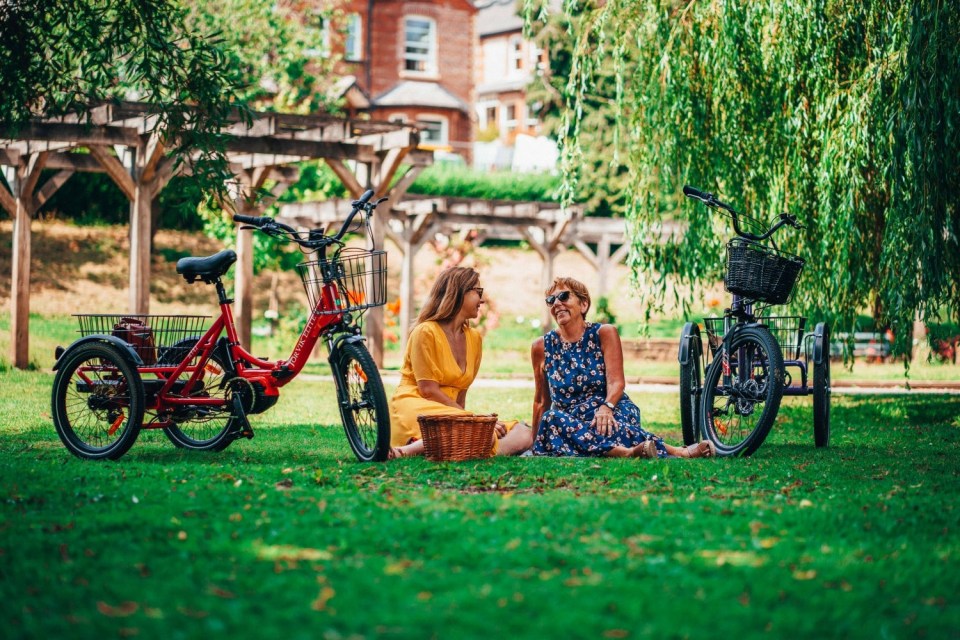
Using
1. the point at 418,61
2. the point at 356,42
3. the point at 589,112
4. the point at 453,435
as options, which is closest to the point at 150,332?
the point at 453,435

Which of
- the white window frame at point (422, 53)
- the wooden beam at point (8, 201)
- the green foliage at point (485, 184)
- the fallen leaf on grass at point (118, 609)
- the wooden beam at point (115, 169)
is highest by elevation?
the white window frame at point (422, 53)

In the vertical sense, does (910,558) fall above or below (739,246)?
below

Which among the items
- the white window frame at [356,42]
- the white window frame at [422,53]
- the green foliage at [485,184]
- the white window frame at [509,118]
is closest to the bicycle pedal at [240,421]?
the green foliage at [485,184]

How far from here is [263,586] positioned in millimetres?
3404

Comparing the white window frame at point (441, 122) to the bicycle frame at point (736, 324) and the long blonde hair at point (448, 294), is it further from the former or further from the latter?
the long blonde hair at point (448, 294)

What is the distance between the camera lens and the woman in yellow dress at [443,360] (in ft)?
22.7

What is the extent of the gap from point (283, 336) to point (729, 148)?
11.5 meters

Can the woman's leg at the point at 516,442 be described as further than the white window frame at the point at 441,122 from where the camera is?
No

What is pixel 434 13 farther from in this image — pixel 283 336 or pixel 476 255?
pixel 283 336

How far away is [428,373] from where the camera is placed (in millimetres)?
6922

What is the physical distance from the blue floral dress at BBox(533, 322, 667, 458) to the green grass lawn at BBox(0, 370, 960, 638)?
1.50ft

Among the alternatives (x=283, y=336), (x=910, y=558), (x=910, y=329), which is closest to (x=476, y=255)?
(x=283, y=336)

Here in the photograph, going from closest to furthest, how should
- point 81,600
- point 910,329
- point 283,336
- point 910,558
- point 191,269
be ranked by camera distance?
point 81,600 < point 910,558 < point 191,269 < point 910,329 < point 283,336

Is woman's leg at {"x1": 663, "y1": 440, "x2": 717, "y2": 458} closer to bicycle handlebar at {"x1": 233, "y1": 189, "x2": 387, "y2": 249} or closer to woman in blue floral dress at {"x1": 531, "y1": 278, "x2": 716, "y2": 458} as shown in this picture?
woman in blue floral dress at {"x1": 531, "y1": 278, "x2": 716, "y2": 458}
